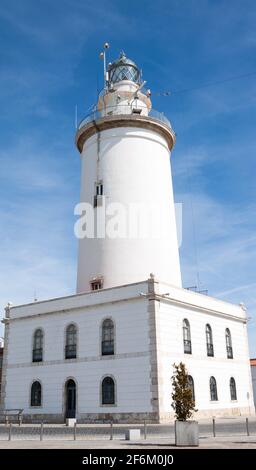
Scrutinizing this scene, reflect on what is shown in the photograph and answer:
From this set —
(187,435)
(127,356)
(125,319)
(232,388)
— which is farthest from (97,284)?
(187,435)

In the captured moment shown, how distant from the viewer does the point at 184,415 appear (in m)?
17.0

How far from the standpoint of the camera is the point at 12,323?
3638cm

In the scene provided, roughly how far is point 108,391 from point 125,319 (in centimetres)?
420

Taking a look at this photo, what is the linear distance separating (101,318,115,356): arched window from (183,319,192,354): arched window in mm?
4418

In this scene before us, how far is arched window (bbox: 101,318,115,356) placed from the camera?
30.3 meters

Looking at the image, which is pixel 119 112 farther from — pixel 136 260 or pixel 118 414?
pixel 118 414

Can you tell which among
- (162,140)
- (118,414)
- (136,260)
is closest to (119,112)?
(162,140)

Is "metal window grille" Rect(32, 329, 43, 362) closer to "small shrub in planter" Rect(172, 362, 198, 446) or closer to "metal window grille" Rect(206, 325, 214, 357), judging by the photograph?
"metal window grille" Rect(206, 325, 214, 357)

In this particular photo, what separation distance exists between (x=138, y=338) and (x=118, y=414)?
4291 millimetres

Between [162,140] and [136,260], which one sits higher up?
[162,140]

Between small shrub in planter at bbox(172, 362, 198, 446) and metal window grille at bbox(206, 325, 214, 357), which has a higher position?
metal window grille at bbox(206, 325, 214, 357)

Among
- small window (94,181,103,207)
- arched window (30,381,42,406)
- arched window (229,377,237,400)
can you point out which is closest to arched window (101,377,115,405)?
arched window (30,381,42,406)
